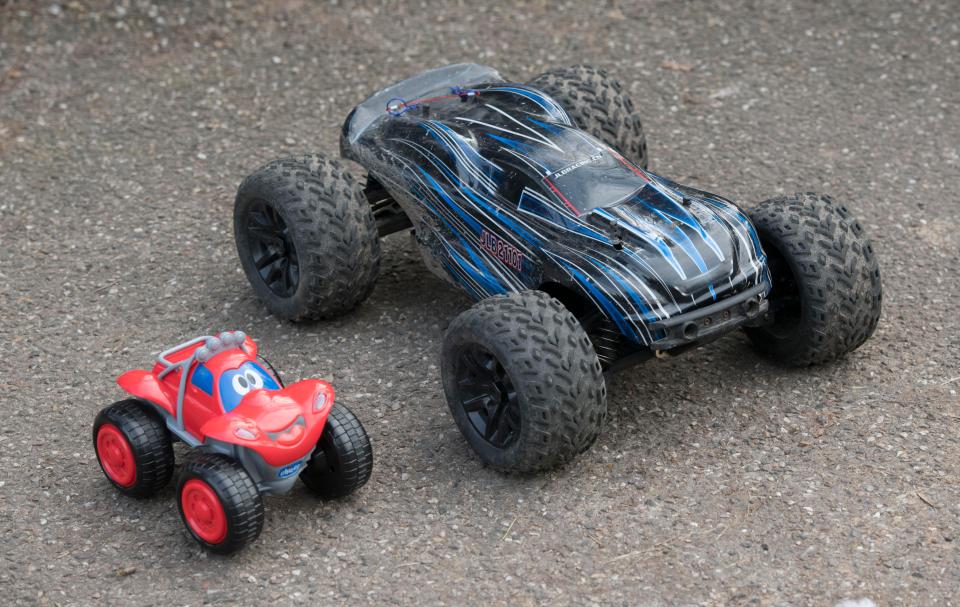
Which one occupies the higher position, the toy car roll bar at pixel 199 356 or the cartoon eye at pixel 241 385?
the toy car roll bar at pixel 199 356

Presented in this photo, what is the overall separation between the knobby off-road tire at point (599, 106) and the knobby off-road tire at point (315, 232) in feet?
5.13

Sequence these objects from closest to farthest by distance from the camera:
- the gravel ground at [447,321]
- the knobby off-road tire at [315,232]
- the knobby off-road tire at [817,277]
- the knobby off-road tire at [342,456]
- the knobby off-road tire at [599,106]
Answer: the gravel ground at [447,321], the knobby off-road tire at [342,456], the knobby off-road tire at [817,277], the knobby off-road tire at [315,232], the knobby off-road tire at [599,106]

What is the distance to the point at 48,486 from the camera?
19.4ft

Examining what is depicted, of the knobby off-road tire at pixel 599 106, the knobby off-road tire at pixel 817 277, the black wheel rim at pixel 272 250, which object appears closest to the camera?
the knobby off-road tire at pixel 817 277

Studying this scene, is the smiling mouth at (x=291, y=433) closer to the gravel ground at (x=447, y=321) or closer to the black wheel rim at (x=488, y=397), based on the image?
the gravel ground at (x=447, y=321)

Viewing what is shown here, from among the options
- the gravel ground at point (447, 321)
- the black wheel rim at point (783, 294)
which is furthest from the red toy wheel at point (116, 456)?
the black wheel rim at point (783, 294)

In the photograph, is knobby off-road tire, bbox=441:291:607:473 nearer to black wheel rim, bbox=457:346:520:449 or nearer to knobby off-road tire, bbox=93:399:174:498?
black wheel rim, bbox=457:346:520:449

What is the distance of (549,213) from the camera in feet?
19.9

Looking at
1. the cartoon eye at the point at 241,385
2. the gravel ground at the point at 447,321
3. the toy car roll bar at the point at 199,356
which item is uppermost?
the toy car roll bar at the point at 199,356

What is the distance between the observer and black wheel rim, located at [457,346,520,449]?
5.71 m

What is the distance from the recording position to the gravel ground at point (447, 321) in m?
5.34

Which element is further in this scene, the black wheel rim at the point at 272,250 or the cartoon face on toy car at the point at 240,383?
the black wheel rim at the point at 272,250

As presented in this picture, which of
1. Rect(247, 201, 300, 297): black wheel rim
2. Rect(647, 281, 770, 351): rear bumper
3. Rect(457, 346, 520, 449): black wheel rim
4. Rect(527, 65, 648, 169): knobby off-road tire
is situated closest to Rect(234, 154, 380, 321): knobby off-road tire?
Rect(247, 201, 300, 297): black wheel rim

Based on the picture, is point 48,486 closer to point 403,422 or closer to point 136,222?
point 403,422
